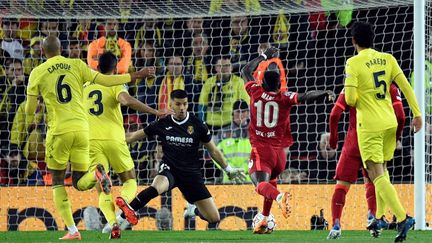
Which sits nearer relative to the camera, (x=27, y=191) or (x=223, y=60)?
(x=27, y=191)

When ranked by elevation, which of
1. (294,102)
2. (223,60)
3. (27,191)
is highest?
(223,60)

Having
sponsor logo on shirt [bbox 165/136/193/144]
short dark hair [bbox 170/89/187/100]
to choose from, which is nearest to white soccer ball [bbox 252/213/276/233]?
sponsor logo on shirt [bbox 165/136/193/144]

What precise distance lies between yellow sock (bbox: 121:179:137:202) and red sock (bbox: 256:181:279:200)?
4.75ft

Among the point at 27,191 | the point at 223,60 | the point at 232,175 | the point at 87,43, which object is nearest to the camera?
the point at 232,175

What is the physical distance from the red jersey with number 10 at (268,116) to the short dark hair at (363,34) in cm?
238

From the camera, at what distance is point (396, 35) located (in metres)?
16.9

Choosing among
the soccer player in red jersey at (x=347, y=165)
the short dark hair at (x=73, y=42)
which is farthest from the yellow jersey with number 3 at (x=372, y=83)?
the short dark hair at (x=73, y=42)

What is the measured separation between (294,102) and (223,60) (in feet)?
12.6

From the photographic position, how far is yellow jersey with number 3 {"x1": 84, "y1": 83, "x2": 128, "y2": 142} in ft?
43.4

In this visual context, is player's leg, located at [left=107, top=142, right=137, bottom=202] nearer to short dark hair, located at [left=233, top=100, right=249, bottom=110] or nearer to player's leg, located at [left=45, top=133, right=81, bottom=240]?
player's leg, located at [left=45, top=133, right=81, bottom=240]

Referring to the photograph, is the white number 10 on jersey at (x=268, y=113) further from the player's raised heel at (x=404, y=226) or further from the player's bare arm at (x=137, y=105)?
the player's raised heel at (x=404, y=226)

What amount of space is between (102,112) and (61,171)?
1.44m

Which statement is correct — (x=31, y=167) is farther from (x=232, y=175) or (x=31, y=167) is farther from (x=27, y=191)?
(x=232, y=175)

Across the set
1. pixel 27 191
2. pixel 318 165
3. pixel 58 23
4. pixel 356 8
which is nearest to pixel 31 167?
pixel 27 191
